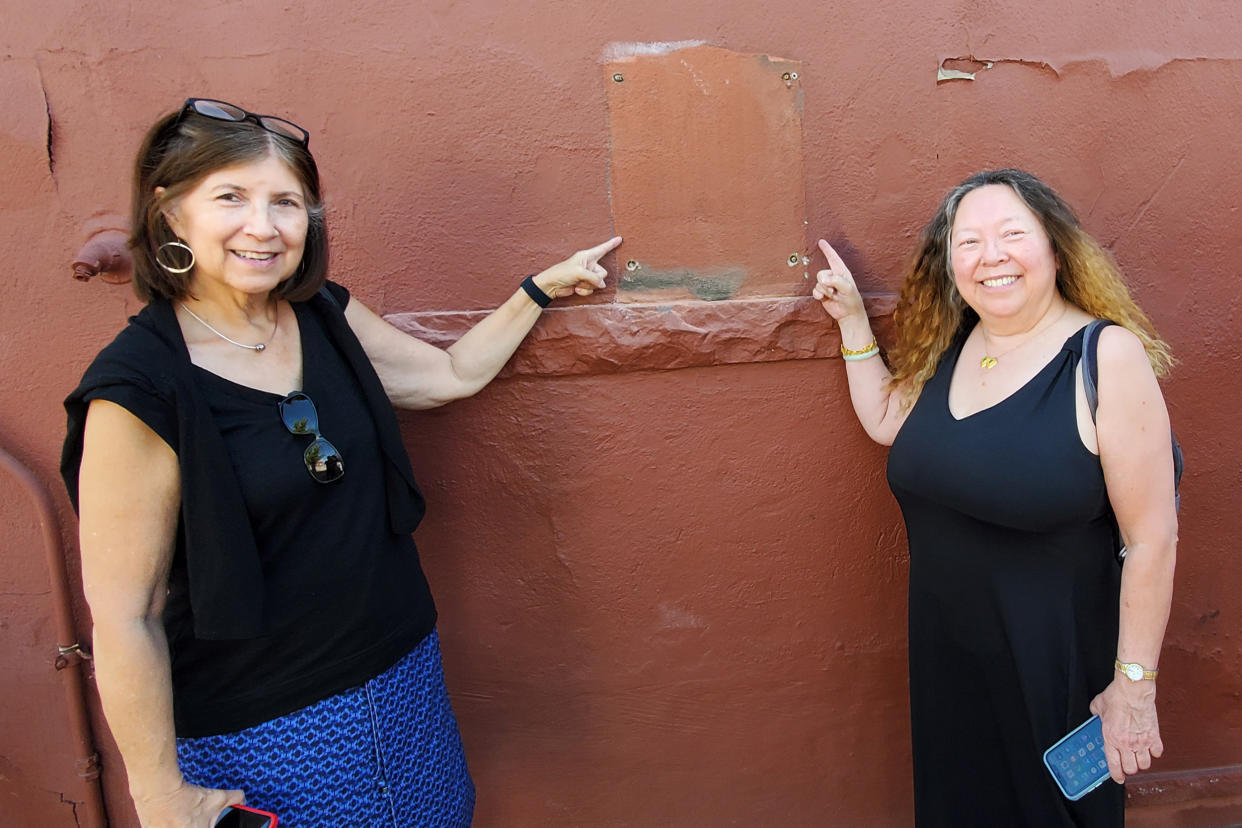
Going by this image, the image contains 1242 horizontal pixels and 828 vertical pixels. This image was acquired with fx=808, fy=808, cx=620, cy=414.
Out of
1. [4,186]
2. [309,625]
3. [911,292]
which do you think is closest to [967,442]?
[911,292]

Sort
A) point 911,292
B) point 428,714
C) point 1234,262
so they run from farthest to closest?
point 1234,262 < point 911,292 < point 428,714

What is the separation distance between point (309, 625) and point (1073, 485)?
58.6 inches

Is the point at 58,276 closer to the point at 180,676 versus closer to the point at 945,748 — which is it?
the point at 180,676

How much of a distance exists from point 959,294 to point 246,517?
1.62m

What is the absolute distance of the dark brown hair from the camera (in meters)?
1.38

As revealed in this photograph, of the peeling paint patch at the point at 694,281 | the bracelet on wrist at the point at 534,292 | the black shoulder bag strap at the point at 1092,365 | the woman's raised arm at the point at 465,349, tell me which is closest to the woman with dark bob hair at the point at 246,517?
the woman's raised arm at the point at 465,349

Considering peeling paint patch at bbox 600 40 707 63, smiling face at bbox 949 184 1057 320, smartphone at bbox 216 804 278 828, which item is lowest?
smartphone at bbox 216 804 278 828

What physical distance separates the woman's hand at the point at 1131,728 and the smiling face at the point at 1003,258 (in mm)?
809

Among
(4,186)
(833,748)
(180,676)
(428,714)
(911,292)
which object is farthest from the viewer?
(833,748)

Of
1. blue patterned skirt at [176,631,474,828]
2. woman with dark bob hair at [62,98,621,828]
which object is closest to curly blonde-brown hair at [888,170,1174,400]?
woman with dark bob hair at [62,98,621,828]

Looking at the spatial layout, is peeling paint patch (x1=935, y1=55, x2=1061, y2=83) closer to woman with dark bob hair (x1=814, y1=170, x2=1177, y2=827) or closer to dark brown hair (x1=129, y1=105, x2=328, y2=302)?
woman with dark bob hair (x1=814, y1=170, x2=1177, y2=827)

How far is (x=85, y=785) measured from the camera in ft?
6.99

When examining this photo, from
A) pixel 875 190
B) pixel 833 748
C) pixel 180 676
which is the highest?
pixel 875 190

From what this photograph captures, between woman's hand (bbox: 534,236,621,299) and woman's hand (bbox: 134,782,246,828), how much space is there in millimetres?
1222
